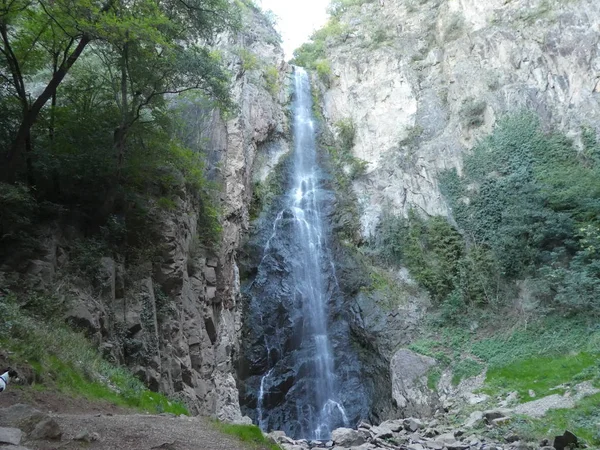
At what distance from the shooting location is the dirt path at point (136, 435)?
4.71 m

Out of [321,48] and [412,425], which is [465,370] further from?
[321,48]

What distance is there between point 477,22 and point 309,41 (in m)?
17.0

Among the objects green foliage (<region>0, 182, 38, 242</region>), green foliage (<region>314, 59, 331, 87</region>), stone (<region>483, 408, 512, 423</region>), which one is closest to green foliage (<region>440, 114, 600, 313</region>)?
stone (<region>483, 408, 512, 423</region>)

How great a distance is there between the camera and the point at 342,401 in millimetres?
20656

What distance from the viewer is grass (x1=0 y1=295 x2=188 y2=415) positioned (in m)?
7.56

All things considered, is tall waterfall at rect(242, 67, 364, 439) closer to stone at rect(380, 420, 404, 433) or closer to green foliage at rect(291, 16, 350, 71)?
stone at rect(380, 420, 404, 433)

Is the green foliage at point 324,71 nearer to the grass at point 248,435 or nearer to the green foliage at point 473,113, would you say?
the green foliage at point 473,113

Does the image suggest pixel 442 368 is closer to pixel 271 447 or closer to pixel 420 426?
pixel 420 426

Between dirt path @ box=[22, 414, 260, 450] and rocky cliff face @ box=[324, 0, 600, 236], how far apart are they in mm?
22214

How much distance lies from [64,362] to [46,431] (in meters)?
4.37

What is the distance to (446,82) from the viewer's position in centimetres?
3103

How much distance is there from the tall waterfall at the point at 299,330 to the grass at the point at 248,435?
514 inches

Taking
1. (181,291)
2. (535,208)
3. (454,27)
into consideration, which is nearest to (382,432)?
(181,291)

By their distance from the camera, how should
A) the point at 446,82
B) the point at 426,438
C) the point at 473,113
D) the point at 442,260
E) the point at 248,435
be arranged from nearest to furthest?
1. the point at 248,435
2. the point at 426,438
3. the point at 442,260
4. the point at 473,113
5. the point at 446,82
